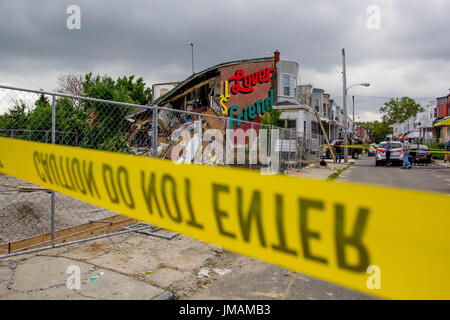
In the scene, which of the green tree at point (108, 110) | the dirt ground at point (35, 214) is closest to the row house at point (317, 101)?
the green tree at point (108, 110)

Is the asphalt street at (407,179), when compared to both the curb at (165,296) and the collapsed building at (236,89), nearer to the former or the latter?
the collapsed building at (236,89)

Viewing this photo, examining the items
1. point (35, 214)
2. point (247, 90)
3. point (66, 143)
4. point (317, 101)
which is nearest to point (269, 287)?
point (35, 214)

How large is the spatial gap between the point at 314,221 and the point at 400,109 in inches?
3511

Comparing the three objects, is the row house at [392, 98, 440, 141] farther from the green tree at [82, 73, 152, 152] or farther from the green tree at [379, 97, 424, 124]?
the green tree at [82, 73, 152, 152]

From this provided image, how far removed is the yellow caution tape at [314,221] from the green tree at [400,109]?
84.7 metres

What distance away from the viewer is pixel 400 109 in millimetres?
77375

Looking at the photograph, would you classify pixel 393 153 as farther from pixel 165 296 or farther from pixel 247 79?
pixel 165 296

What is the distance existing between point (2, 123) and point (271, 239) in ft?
24.4

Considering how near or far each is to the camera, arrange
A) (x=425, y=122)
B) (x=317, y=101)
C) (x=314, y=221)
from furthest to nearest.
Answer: (x=425, y=122), (x=317, y=101), (x=314, y=221)

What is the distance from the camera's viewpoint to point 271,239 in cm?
140

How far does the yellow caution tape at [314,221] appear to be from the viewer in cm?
108

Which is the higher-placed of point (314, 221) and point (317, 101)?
point (317, 101)
